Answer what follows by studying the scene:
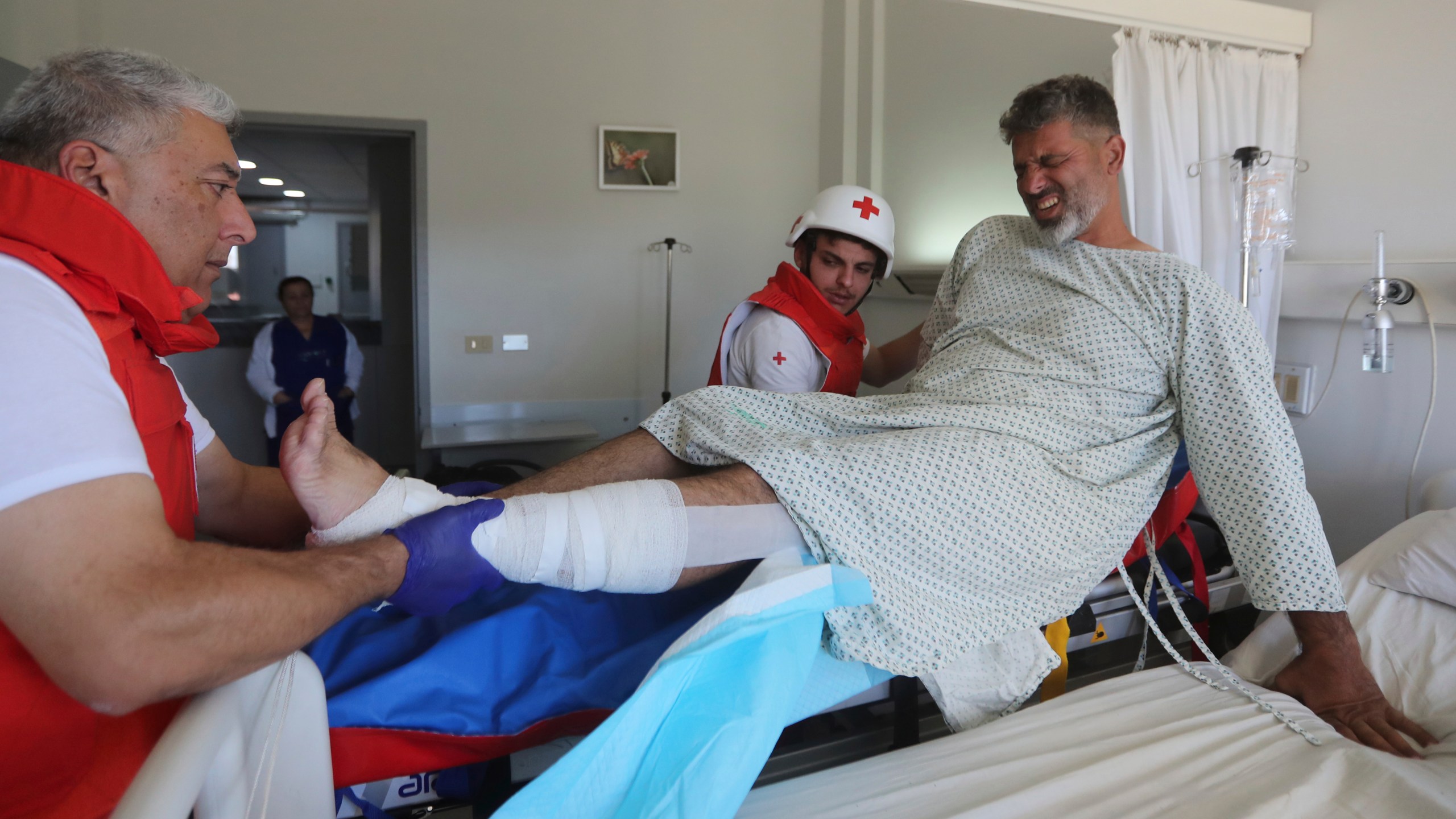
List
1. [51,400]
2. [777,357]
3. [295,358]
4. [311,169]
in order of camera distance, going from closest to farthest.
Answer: [51,400], [777,357], [295,358], [311,169]

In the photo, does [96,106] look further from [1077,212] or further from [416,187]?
[416,187]

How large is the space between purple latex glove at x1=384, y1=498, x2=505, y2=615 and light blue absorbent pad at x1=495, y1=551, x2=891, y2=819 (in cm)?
24

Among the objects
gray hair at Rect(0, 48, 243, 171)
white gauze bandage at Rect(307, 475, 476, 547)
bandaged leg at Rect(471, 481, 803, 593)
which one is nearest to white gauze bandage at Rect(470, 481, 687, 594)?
bandaged leg at Rect(471, 481, 803, 593)

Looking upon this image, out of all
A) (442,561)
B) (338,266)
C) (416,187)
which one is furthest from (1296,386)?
(338,266)

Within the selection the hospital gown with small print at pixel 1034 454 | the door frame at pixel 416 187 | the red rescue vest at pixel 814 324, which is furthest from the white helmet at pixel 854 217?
the door frame at pixel 416 187

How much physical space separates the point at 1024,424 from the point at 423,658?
1.01m

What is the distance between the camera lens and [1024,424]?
1.42 metres

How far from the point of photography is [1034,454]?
137 cm

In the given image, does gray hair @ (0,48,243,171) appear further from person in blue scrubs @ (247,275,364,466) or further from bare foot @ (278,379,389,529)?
person in blue scrubs @ (247,275,364,466)

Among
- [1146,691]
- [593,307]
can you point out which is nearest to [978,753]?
[1146,691]

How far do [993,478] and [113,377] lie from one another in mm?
1142

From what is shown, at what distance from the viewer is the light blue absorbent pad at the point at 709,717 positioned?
34.5 inches

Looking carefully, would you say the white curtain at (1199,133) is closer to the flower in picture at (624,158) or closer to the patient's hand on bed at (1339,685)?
the patient's hand on bed at (1339,685)

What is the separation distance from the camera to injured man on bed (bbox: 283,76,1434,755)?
3.37 ft
